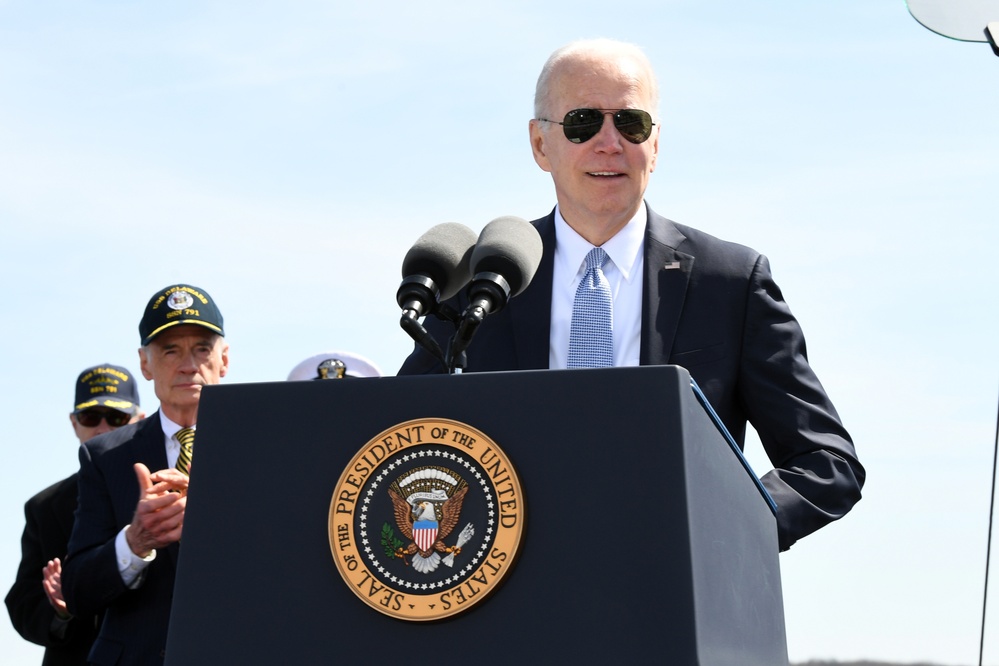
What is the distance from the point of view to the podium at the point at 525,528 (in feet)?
6.31

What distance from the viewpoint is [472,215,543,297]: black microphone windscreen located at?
7.69 feet

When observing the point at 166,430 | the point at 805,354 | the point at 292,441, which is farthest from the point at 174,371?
the point at 292,441

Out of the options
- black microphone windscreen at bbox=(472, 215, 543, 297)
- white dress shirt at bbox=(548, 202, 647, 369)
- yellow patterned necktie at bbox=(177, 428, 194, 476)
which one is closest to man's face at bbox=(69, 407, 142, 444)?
yellow patterned necktie at bbox=(177, 428, 194, 476)

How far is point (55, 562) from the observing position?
5625 millimetres

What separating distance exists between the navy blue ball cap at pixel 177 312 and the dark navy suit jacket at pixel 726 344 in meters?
1.96

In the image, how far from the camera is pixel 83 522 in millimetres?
4812

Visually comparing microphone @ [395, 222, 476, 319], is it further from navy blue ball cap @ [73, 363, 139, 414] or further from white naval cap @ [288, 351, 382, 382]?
navy blue ball cap @ [73, 363, 139, 414]

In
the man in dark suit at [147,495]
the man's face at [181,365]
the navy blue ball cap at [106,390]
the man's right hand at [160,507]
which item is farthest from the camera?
the navy blue ball cap at [106,390]

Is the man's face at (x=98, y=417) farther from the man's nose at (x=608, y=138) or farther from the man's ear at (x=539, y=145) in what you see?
the man's nose at (x=608, y=138)

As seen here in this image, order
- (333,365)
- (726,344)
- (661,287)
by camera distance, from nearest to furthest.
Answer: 1. (726,344)
2. (661,287)
3. (333,365)

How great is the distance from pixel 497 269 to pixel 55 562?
12.8 feet

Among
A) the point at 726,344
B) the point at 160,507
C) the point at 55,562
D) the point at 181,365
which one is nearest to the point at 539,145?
the point at 726,344

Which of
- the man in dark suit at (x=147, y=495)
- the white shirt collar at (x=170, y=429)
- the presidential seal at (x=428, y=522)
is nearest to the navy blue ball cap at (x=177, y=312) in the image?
the man in dark suit at (x=147, y=495)

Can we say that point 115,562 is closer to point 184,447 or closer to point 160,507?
point 160,507
